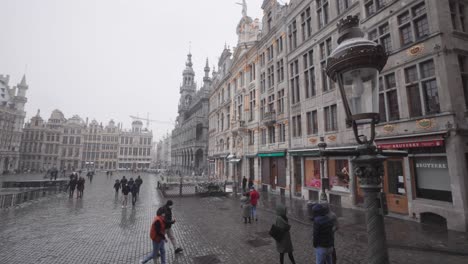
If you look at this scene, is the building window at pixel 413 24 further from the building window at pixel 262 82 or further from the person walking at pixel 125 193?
the person walking at pixel 125 193

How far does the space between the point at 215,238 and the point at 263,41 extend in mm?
24234

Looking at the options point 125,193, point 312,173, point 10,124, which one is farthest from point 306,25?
point 10,124

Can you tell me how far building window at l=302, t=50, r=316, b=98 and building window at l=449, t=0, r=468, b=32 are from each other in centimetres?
903

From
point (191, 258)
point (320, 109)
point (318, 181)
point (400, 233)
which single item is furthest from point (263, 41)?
point (191, 258)

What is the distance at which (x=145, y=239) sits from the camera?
9.32 meters

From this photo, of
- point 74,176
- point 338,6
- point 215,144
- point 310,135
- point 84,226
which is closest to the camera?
point 84,226

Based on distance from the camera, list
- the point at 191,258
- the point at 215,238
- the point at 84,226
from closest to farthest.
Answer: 1. the point at 191,258
2. the point at 215,238
3. the point at 84,226

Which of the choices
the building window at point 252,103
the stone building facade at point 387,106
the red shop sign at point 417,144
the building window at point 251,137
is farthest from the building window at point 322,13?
the building window at point 251,137

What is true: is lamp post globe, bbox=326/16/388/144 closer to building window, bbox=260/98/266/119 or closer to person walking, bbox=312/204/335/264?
person walking, bbox=312/204/335/264

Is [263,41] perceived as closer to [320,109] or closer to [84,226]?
[320,109]

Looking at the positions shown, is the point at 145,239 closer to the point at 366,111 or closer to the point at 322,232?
the point at 322,232

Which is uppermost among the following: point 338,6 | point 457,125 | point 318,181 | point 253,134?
point 338,6

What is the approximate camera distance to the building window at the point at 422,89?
36.7 feet

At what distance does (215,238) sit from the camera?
945 cm
